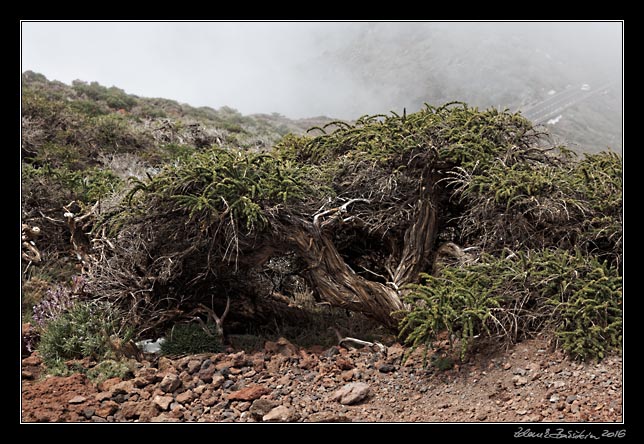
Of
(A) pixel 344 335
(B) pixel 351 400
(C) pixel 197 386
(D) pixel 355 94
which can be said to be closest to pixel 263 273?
(A) pixel 344 335

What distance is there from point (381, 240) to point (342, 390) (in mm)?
2505

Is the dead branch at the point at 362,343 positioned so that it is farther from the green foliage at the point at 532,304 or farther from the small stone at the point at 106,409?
the small stone at the point at 106,409

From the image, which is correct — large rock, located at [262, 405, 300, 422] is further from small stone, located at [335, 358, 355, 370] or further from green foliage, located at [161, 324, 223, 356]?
green foliage, located at [161, 324, 223, 356]

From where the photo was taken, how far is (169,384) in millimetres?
4500

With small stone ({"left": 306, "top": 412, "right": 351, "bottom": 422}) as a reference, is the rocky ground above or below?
above

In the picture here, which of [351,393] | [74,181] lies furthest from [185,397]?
[74,181]

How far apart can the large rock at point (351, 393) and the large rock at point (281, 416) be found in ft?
1.30

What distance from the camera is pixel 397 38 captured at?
10206 cm

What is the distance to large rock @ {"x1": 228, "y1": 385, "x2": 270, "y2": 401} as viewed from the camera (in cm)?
437

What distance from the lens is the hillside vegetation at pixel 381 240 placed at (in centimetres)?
468

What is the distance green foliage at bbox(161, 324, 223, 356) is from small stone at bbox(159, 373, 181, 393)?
0.78 meters

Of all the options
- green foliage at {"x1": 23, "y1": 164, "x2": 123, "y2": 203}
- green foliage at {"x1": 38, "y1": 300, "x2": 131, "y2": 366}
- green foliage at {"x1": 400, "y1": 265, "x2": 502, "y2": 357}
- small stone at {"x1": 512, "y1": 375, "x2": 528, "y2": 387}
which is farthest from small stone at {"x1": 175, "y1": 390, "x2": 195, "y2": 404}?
green foliage at {"x1": 23, "y1": 164, "x2": 123, "y2": 203}

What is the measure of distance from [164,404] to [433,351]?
2142 millimetres

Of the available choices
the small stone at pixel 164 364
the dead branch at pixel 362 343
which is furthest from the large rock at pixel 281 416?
the dead branch at pixel 362 343
